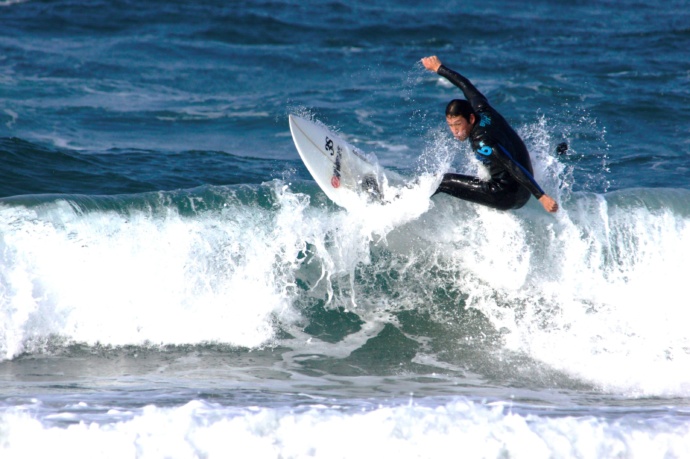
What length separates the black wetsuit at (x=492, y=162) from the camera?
21.0ft

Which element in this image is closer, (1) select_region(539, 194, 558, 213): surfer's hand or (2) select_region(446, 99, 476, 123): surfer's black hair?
(1) select_region(539, 194, 558, 213): surfer's hand

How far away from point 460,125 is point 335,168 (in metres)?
1.36

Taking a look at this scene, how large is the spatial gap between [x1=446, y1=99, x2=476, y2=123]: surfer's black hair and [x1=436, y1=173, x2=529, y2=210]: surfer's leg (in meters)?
0.63

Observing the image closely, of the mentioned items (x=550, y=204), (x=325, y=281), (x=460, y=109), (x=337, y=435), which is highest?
(x=460, y=109)

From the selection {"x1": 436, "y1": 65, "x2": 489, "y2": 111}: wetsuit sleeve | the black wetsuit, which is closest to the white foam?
the black wetsuit

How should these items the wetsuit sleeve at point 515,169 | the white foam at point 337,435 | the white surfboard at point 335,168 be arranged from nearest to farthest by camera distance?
the white foam at point 337,435, the wetsuit sleeve at point 515,169, the white surfboard at point 335,168

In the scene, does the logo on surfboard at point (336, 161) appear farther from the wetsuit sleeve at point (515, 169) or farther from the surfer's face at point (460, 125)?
the wetsuit sleeve at point (515, 169)

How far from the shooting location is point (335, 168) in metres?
7.09

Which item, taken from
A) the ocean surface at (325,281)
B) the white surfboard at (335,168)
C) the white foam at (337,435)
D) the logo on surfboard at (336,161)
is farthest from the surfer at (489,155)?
the white foam at (337,435)

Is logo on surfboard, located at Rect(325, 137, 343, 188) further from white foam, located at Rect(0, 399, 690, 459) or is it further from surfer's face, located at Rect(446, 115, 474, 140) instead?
white foam, located at Rect(0, 399, 690, 459)

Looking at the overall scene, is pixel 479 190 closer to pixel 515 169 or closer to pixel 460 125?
pixel 515 169

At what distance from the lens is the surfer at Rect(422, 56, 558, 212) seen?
629 centimetres

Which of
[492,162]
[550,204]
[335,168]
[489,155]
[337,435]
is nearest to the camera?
[337,435]

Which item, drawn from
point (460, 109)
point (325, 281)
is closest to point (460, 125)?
point (460, 109)
